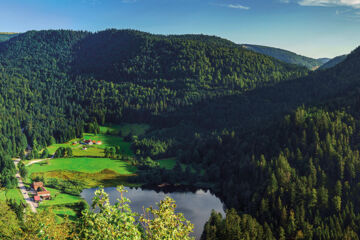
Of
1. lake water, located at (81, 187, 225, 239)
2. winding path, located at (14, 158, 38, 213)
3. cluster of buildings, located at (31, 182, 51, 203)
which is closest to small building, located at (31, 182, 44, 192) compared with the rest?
cluster of buildings, located at (31, 182, 51, 203)

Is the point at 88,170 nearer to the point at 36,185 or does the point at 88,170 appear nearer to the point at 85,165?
the point at 85,165

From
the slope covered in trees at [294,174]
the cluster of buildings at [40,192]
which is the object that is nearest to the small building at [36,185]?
the cluster of buildings at [40,192]

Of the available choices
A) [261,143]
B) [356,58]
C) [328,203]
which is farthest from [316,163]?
[356,58]

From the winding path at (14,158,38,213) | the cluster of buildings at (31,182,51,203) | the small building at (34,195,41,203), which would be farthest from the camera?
the cluster of buildings at (31,182,51,203)

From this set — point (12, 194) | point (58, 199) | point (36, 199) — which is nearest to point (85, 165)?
point (58, 199)

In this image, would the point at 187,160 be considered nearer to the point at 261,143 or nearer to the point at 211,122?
the point at 261,143

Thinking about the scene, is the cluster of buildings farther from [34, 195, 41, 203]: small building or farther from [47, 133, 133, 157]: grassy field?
[47, 133, 133, 157]: grassy field
